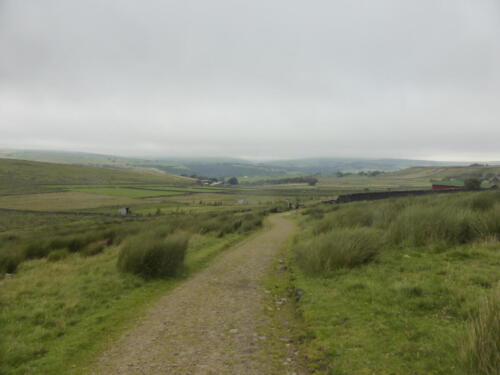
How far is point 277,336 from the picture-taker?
5277 millimetres

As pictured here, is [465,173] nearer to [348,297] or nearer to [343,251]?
[343,251]

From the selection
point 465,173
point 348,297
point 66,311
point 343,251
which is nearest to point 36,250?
point 66,311

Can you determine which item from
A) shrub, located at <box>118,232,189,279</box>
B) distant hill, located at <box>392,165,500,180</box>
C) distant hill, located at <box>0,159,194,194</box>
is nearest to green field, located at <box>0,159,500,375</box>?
shrub, located at <box>118,232,189,279</box>

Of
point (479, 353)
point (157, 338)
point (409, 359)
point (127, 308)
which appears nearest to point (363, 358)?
point (409, 359)

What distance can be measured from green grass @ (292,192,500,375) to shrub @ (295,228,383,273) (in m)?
0.03

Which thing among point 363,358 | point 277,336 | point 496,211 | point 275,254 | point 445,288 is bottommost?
point 275,254

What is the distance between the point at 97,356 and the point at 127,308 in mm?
2250

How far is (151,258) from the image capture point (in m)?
9.47

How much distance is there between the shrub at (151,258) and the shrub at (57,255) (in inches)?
224

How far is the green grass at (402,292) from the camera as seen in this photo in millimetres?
3865

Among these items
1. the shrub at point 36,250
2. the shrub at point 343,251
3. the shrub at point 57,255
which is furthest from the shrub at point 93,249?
the shrub at point 343,251

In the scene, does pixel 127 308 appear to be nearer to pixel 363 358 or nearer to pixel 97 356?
pixel 97 356

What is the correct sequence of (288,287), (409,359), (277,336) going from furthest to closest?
(288,287) < (277,336) < (409,359)

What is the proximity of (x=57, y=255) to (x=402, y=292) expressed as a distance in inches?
579
